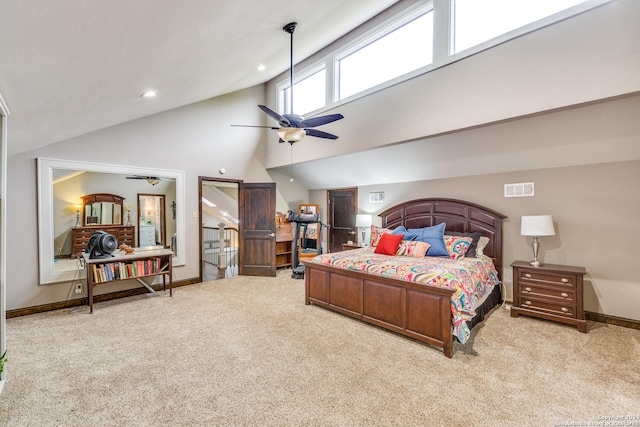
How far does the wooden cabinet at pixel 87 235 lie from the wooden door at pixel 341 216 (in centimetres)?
424

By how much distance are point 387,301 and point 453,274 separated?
0.77 m

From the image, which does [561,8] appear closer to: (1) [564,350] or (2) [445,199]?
(2) [445,199]

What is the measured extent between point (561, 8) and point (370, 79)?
7.68 ft

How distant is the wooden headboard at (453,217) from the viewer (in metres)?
4.32

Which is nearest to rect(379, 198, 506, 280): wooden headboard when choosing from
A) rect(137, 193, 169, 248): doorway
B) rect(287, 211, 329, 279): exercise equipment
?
rect(287, 211, 329, 279): exercise equipment

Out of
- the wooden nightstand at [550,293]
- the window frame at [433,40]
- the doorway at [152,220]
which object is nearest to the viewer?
the window frame at [433,40]

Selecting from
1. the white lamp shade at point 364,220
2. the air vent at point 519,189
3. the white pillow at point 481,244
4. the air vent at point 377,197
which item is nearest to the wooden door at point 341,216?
the air vent at point 377,197

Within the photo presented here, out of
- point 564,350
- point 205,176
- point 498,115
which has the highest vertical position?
point 498,115

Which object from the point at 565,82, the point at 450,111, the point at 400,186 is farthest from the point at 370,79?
the point at 565,82

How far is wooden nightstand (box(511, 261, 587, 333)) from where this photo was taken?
3256mm

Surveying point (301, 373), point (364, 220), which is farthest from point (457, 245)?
point (301, 373)

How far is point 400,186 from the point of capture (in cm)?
561

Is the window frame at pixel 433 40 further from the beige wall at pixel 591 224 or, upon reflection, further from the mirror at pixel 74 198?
the mirror at pixel 74 198

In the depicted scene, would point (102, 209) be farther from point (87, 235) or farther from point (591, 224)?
point (591, 224)
